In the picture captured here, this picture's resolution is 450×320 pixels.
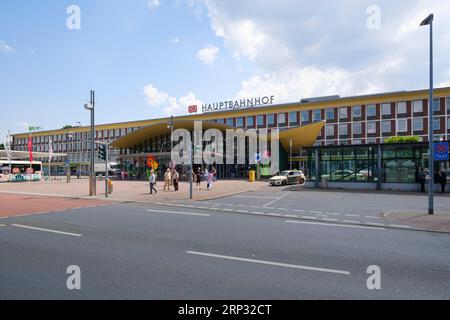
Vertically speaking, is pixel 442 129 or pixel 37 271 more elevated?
pixel 442 129

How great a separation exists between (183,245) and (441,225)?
27.3 ft

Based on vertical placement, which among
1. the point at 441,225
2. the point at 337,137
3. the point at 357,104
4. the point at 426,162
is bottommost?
the point at 441,225

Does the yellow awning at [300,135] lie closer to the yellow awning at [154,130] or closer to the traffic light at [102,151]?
the yellow awning at [154,130]

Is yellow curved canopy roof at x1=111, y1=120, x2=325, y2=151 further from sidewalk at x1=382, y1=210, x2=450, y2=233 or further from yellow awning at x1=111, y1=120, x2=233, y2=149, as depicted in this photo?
sidewalk at x1=382, y1=210, x2=450, y2=233

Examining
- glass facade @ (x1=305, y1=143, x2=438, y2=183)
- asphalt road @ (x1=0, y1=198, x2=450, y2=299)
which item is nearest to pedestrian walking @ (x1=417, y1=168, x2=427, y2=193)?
glass facade @ (x1=305, y1=143, x2=438, y2=183)

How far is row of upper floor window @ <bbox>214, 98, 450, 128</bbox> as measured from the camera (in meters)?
53.6

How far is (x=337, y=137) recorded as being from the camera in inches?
2365

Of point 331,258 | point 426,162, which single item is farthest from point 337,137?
point 331,258

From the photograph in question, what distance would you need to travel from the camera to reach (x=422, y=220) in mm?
10586

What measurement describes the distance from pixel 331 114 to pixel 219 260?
59775 mm

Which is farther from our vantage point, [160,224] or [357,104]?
[357,104]
